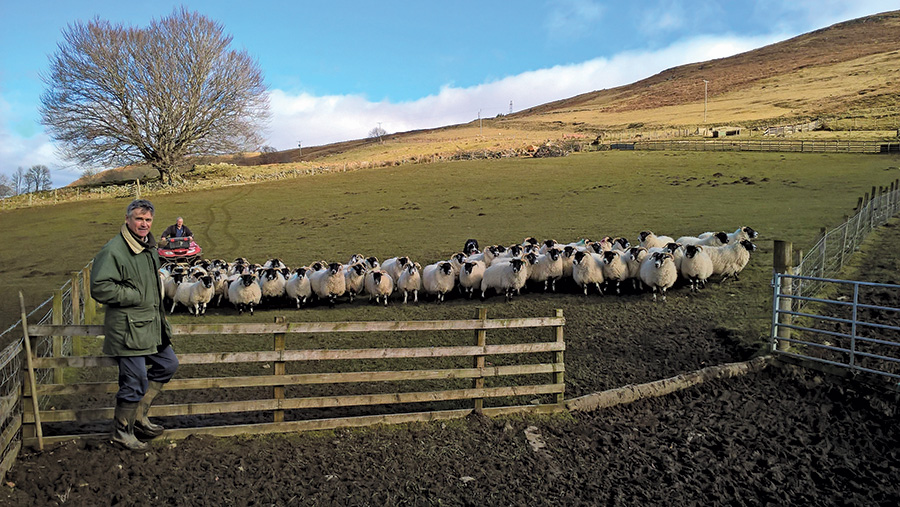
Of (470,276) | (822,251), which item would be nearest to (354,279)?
(470,276)

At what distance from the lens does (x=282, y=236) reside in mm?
26141

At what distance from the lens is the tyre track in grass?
24.4 meters

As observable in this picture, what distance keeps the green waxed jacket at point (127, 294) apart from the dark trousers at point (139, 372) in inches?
5.4

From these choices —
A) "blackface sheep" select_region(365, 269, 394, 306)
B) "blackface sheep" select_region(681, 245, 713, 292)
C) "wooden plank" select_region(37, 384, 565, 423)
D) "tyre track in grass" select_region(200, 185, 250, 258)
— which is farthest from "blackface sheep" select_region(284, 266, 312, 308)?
"tyre track in grass" select_region(200, 185, 250, 258)

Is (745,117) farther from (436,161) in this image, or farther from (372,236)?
(372,236)

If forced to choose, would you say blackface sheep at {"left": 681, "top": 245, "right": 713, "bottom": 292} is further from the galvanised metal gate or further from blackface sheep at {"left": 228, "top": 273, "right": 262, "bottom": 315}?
blackface sheep at {"left": 228, "top": 273, "right": 262, "bottom": 315}

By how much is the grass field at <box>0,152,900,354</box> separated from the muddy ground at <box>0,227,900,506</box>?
3.93 metres

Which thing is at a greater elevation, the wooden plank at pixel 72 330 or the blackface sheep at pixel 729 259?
the wooden plank at pixel 72 330

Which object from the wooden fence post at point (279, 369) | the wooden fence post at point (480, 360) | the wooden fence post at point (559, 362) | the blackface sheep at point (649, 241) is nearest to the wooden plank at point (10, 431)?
the wooden fence post at point (279, 369)

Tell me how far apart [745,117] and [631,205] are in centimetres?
6113

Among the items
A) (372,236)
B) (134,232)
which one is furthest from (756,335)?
(372,236)

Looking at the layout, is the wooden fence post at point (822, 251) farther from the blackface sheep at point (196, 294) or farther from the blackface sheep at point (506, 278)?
the blackface sheep at point (196, 294)

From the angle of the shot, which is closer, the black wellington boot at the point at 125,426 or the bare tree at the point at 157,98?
the black wellington boot at the point at 125,426

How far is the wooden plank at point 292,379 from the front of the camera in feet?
19.3
